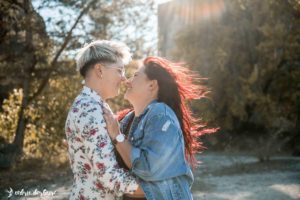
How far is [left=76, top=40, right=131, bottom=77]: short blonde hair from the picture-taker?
3.20 meters

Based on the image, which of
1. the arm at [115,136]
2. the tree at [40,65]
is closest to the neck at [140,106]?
the arm at [115,136]

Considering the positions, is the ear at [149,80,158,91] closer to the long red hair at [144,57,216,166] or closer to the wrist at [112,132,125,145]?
the long red hair at [144,57,216,166]

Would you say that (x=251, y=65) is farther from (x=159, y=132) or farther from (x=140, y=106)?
(x=159, y=132)

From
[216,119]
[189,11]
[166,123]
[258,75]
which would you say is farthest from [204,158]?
[166,123]

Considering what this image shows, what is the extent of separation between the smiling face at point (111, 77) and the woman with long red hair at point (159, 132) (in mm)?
209

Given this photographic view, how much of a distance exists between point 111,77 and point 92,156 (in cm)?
58

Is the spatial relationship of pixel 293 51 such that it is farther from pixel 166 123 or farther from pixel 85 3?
pixel 166 123

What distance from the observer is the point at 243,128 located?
22859mm

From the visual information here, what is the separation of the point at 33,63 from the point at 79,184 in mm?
11436

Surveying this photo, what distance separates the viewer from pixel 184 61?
74.2ft

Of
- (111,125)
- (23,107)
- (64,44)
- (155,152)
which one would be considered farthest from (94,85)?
(23,107)

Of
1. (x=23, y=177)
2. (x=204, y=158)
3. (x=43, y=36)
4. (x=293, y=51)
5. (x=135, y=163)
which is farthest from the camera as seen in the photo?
(x=293, y=51)

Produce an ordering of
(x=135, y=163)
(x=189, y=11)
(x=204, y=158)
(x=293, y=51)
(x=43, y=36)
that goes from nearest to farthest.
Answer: (x=135, y=163) < (x=43, y=36) < (x=204, y=158) < (x=293, y=51) < (x=189, y=11)

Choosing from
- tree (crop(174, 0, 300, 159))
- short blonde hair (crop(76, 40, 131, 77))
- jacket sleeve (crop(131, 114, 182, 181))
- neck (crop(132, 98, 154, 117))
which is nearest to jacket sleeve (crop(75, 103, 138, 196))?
jacket sleeve (crop(131, 114, 182, 181))
